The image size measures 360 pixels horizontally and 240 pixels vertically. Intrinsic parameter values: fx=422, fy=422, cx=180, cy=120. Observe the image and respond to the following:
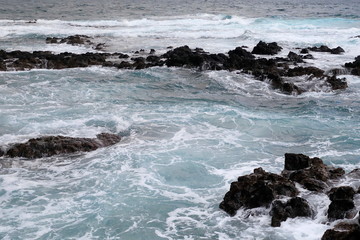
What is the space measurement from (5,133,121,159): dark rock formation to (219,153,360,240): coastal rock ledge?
15.0 ft

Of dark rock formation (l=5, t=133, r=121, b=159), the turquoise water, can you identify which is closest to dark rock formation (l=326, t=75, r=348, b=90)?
the turquoise water

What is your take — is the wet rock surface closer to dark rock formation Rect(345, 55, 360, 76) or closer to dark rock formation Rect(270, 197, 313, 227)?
dark rock formation Rect(345, 55, 360, 76)

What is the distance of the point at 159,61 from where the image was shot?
2294 centimetres

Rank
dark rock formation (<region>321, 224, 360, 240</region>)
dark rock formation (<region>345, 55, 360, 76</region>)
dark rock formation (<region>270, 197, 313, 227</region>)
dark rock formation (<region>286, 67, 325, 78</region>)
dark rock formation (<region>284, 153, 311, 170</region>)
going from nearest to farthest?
dark rock formation (<region>321, 224, 360, 240</region>)
dark rock formation (<region>270, 197, 313, 227</region>)
dark rock formation (<region>284, 153, 311, 170</region>)
dark rock formation (<region>286, 67, 325, 78</region>)
dark rock formation (<region>345, 55, 360, 76</region>)

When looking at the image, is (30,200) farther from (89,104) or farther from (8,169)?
(89,104)

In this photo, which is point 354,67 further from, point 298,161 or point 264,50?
point 298,161

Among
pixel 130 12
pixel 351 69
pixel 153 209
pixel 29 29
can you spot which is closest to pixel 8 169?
pixel 153 209

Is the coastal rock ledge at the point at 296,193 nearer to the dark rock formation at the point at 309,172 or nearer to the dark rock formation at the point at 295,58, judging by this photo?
the dark rock formation at the point at 309,172

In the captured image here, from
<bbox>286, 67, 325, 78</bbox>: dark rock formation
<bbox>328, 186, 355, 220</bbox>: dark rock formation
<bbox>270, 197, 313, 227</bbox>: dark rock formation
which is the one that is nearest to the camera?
<bbox>328, 186, 355, 220</bbox>: dark rock formation

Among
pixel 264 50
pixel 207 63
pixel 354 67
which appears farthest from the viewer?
pixel 264 50

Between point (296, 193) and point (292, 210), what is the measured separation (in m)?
0.74

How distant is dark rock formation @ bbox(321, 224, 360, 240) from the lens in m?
6.40

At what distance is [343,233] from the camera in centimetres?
664

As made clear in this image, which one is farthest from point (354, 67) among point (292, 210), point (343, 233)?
point (343, 233)
